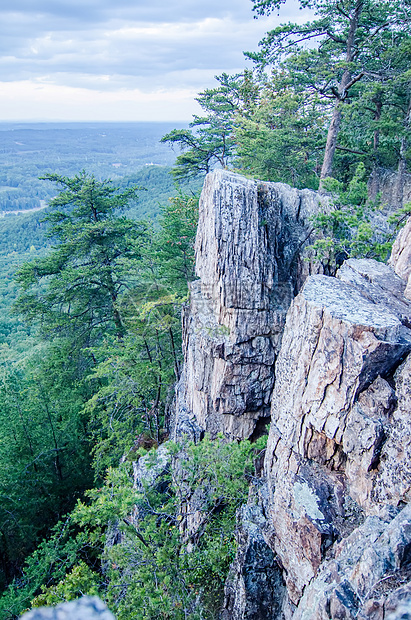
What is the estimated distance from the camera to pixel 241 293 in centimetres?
1126

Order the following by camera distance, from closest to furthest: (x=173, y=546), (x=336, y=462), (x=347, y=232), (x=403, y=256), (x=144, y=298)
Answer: (x=336, y=462), (x=173, y=546), (x=403, y=256), (x=347, y=232), (x=144, y=298)

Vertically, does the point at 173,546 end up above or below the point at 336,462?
below

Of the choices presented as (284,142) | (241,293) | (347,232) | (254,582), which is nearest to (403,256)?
(347,232)

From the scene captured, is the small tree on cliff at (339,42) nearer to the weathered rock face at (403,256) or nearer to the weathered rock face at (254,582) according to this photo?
the weathered rock face at (403,256)

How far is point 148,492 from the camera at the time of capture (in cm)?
855

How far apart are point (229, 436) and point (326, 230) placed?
25.6 feet

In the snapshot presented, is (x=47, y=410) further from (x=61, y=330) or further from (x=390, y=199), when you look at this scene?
(x=390, y=199)

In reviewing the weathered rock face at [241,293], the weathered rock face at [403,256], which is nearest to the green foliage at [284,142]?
the weathered rock face at [241,293]

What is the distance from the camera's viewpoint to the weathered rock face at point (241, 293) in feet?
35.9

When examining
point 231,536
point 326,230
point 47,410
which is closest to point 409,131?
point 326,230

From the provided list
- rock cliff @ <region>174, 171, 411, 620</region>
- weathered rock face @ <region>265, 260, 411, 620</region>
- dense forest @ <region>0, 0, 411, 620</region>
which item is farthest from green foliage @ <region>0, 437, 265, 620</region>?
weathered rock face @ <region>265, 260, 411, 620</region>

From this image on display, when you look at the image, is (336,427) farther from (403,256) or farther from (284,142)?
(284,142)

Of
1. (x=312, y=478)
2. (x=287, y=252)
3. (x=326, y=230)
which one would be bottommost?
(x=312, y=478)

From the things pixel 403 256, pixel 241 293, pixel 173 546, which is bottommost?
pixel 173 546
